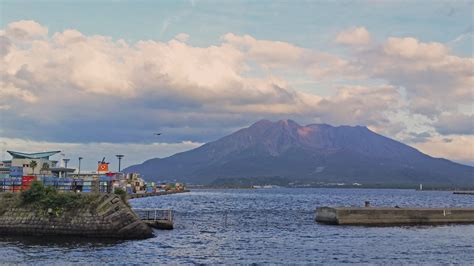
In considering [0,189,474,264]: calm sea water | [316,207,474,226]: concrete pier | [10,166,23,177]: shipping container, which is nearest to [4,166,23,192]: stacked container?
[10,166,23,177]: shipping container

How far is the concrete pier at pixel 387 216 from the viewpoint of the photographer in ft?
259

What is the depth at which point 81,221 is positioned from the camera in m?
56.4

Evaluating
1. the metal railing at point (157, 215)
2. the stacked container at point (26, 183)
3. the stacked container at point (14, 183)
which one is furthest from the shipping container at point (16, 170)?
the metal railing at point (157, 215)

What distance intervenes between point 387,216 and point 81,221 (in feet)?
151

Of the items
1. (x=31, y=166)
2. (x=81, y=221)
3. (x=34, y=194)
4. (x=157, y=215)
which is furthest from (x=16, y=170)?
(x=81, y=221)

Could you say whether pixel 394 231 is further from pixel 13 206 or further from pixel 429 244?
pixel 13 206

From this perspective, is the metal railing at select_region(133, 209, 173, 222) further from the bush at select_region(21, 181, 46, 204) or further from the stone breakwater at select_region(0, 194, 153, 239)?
the bush at select_region(21, 181, 46, 204)

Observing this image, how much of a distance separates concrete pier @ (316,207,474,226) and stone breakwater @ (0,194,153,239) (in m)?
32.6

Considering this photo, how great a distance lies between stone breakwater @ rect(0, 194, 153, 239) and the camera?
183 feet

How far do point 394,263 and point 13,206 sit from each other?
41948 mm

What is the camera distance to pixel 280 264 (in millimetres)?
43938

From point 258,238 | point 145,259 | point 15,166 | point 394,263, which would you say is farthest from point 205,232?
point 15,166

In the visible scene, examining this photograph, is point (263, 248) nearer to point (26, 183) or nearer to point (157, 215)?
point (157, 215)

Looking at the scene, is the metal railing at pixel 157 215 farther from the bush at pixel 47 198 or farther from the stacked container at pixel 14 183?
the stacked container at pixel 14 183
